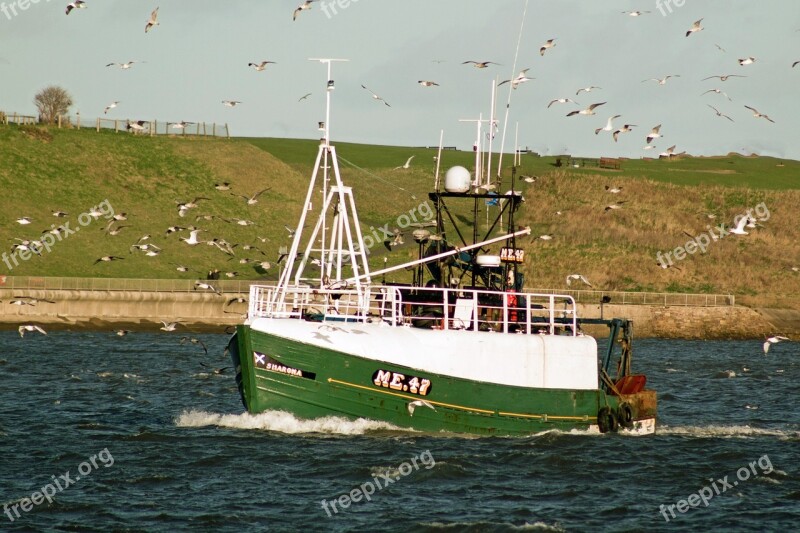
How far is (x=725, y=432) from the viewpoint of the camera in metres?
34.4

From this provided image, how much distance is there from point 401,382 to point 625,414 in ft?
22.3

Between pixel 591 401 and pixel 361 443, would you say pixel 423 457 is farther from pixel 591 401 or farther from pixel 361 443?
pixel 591 401

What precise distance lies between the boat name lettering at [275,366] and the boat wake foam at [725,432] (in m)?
10.8

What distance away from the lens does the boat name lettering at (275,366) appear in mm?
28703

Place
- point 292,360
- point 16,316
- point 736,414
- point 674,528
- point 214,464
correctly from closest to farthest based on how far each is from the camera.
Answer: point 674,528, point 214,464, point 292,360, point 736,414, point 16,316

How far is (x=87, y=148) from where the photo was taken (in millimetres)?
105562

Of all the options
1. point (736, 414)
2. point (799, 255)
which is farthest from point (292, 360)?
point (799, 255)

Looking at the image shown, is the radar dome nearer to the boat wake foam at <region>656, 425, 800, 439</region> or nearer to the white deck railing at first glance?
the white deck railing

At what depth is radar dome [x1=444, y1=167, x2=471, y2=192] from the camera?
3241 centimetres

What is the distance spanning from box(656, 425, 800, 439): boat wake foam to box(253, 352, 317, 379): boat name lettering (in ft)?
35.6

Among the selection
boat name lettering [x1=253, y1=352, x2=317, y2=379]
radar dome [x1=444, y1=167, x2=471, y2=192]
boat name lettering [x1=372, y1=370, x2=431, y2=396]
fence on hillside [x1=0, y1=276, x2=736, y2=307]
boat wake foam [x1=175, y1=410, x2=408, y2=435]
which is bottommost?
boat wake foam [x1=175, y1=410, x2=408, y2=435]

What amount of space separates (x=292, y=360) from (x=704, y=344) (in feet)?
170

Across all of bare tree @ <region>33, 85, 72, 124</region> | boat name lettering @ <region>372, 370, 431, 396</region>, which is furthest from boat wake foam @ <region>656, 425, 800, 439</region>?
bare tree @ <region>33, 85, 72, 124</region>

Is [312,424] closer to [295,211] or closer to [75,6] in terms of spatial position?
[75,6]
